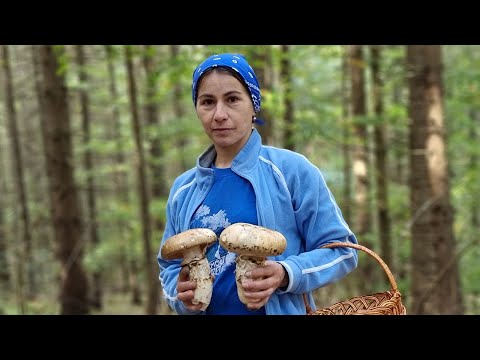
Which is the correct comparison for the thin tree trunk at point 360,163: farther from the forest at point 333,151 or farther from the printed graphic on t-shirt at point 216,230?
the printed graphic on t-shirt at point 216,230

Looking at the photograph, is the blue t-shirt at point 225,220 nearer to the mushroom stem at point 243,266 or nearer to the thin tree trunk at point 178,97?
the mushroom stem at point 243,266

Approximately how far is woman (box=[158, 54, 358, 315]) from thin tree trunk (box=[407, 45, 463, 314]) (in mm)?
3624

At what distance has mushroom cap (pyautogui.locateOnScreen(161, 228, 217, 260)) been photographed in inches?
78.4

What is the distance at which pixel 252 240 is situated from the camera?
186 centimetres

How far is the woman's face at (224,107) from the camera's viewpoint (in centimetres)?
212

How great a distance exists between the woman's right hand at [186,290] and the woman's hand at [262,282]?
0.24m

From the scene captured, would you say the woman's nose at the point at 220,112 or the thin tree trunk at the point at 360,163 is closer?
the woman's nose at the point at 220,112

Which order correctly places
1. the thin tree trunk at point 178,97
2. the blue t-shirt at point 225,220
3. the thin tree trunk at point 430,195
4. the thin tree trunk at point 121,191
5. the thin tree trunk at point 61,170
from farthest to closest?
the thin tree trunk at point 121,191
the thin tree trunk at point 178,97
the thin tree trunk at point 61,170
the thin tree trunk at point 430,195
the blue t-shirt at point 225,220

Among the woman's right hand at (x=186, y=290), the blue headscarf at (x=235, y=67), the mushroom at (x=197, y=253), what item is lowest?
the woman's right hand at (x=186, y=290)

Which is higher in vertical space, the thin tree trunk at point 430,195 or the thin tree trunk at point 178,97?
the thin tree trunk at point 178,97

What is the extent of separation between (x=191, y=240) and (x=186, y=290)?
0.73 ft

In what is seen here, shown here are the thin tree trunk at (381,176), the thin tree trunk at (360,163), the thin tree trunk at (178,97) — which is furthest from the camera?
the thin tree trunk at (360,163)

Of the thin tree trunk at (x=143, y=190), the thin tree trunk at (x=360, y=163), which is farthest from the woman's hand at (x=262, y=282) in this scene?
the thin tree trunk at (x=360, y=163)

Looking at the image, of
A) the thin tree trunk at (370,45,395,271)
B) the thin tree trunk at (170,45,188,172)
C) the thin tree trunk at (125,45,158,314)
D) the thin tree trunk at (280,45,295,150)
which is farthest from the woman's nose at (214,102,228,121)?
the thin tree trunk at (370,45,395,271)
